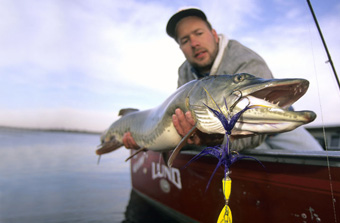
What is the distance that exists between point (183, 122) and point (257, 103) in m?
0.77

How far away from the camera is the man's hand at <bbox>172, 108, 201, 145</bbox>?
5.97ft

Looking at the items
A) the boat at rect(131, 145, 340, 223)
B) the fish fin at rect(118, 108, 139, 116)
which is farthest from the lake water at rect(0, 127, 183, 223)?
the fish fin at rect(118, 108, 139, 116)

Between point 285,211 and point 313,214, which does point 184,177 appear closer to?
point 285,211

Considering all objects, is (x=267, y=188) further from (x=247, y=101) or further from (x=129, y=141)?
(x=129, y=141)

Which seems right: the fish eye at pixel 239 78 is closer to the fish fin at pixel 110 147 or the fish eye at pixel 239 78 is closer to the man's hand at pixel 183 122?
the man's hand at pixel 183 122

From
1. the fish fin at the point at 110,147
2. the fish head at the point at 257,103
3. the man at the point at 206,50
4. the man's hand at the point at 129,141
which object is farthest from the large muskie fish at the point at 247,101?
the fish fin at the point at 110,147

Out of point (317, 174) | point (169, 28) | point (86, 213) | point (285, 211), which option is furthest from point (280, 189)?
point (86, 213)

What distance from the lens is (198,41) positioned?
2939 mm

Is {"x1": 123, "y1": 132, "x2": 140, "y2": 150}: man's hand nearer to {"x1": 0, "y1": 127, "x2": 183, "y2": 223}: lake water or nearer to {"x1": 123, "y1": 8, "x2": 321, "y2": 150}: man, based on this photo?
{"x1": 123, "y1": 8, "x2": 321, "y2": 150}: man

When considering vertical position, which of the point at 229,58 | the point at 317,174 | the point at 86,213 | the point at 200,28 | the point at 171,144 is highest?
the point at 200,28

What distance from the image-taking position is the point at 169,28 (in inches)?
127

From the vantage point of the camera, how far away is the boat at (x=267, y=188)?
4.93 ft

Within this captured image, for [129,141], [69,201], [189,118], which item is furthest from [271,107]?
[69,201]

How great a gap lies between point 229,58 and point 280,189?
5.06 ft
